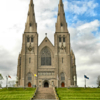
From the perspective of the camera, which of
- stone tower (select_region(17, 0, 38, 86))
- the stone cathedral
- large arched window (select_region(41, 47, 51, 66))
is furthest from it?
large arched window (select_region(41, 47, 51, 66))

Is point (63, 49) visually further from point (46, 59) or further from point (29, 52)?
point (29, 52)

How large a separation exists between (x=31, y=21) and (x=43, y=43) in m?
10.0

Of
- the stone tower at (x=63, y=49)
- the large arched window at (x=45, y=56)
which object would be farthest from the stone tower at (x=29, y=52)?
the stone tower at (x=63, y=49)

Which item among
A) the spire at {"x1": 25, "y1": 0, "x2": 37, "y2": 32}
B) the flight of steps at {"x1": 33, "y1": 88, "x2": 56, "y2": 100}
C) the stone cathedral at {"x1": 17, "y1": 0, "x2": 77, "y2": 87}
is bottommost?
the flight of steps at {"x1": 33, "y1": 88, "x2": 56, "y2": 100}

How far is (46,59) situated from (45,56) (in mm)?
1204

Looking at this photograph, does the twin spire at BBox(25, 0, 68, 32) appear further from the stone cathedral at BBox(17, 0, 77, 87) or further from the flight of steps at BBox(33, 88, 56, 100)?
the flight of steps at BBox(33, 88, 56, 100)

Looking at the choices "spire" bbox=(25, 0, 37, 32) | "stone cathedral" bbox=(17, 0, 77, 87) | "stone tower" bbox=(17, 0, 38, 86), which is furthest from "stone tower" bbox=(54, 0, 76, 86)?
"spire" bbox=(25, 0, 37, 32)

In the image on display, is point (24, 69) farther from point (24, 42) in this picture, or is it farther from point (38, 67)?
point (24, 42)

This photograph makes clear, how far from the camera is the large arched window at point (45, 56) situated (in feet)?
275

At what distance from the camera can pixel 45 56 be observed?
84.6m

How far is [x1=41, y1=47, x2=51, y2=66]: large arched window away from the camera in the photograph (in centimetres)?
8394

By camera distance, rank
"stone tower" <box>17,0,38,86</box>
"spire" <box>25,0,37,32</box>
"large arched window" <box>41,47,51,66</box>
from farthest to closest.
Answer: "spire" <box>25,0,37,32</box> < "large arched window" <box>41,47,51,66</box> < "stone tower" <box>17,0,38,86</box>

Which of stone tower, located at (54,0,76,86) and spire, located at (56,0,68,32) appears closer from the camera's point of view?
stone tower, located at (54,0,76,86)

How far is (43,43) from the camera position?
3364 inches
